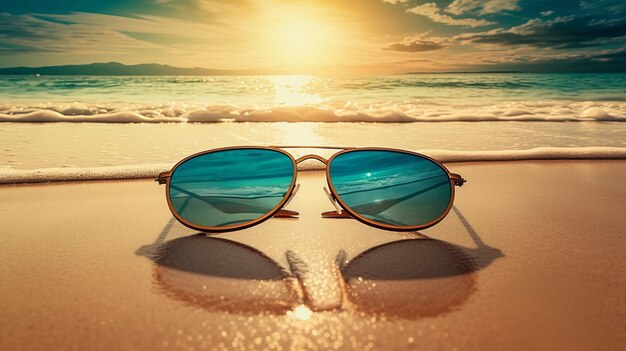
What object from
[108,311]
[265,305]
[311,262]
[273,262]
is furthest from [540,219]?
[108,311]

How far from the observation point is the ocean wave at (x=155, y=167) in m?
2.33

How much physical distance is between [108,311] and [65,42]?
3391 cm

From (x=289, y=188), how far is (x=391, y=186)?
1.25 feet

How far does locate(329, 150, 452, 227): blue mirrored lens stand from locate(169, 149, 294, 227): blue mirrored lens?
0.22 metres

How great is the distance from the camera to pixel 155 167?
2590 millimetres

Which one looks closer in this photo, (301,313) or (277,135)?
(301,313)

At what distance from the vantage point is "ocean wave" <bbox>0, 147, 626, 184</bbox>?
233cm

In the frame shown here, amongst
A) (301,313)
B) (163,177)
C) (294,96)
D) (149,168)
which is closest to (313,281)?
(301,313)

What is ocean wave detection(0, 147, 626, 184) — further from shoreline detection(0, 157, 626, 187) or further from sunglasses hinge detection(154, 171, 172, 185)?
sunglasses hinge detection(154, 171, 172, 185)

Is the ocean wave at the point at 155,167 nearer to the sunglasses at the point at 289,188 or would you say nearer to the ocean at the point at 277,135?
the ocean at the point at 277,135

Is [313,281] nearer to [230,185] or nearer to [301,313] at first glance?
[301,313]

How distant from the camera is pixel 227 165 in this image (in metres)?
1.62

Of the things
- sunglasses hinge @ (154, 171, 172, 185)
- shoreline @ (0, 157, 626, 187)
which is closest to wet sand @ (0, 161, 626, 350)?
sunglasses hinge @ (154, 171, 172, 185)

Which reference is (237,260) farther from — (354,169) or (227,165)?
(354,169)
